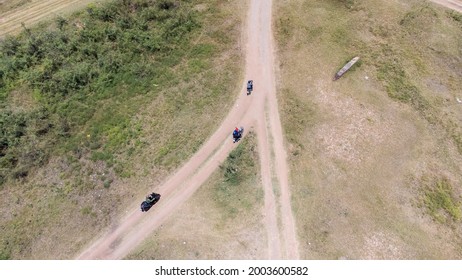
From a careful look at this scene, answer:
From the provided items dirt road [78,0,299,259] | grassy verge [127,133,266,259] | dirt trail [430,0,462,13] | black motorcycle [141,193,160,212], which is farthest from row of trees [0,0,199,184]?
dirt trail [430,0,462,13]

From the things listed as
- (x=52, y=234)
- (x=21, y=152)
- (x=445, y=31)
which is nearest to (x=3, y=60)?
(x=21, y=152)

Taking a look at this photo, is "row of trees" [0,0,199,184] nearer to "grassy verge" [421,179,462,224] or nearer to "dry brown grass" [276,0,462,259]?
"dry brown grass" [276,0,462,259]

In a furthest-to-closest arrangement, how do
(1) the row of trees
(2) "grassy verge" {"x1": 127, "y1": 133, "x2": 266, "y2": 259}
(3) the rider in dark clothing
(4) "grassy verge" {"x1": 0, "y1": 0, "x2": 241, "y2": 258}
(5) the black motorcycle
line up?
(1) the row of trees → (3) the rider in dark clothing → (4) "grassy verge" {"x1": 0, "y1": 0, "x2": 241, "y2": 258} → (5) the black motorcycle → (2) "grassy verge" {"x1": 127, "y1": 133, "x2": 266, "y2": 259}

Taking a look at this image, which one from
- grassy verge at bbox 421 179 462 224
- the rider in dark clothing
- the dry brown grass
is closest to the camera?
the dry brown grass

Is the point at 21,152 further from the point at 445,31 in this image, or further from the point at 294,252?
the point at 445,31
